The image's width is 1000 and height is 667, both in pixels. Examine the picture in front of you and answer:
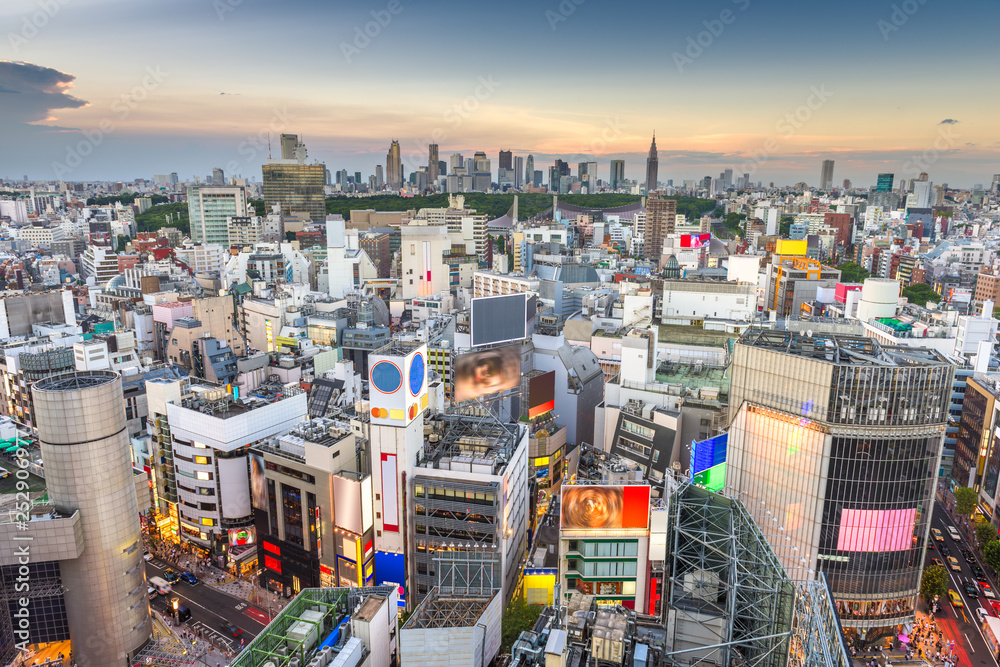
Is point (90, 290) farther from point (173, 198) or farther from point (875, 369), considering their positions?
point (173, 198)

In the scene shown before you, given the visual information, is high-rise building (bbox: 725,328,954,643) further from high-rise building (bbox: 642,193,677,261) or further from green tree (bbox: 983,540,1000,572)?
high-rise building (bbox: 642,193,677,261)

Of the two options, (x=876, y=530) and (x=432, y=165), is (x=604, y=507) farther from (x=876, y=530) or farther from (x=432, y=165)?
(x=432, y=165)

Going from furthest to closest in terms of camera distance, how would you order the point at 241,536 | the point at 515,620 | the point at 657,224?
1. the point at 657,224
2. the point at 241,536
3. the point at 515,620

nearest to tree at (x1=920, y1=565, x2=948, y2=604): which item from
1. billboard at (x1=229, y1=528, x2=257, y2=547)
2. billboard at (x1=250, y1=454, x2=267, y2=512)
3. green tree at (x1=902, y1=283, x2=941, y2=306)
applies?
billboard at (x1=250, y1=454, x2=267, y2=512)

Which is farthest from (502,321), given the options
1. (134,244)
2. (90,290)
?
(134,244)

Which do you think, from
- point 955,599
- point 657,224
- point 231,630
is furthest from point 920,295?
point 231,630

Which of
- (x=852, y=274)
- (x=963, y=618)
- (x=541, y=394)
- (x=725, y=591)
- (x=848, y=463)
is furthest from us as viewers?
(x=852, y=274)

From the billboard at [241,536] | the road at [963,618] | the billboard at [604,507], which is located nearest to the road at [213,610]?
the billboard at [241,536]
